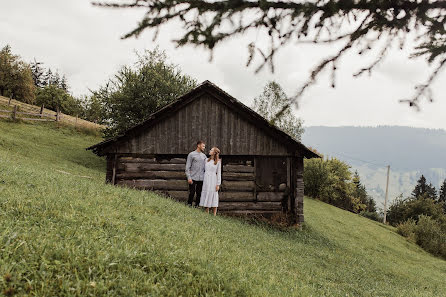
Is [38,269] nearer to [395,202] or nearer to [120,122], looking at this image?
[120,122]

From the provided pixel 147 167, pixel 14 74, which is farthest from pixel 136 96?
pixel 14 74

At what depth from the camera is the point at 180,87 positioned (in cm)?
3064

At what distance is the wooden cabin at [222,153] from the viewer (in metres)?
13.9

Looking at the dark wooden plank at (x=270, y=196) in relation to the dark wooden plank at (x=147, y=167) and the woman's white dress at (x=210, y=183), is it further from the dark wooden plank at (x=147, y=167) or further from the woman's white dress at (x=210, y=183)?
the dark wooden plank at (x=147, y=167)

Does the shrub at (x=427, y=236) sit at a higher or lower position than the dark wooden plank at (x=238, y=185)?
lower

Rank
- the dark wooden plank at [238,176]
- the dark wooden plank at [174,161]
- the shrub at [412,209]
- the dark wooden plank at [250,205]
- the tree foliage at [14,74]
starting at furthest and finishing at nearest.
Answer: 1. the tree foliage at [14,74]
2. the shrub at [412,209]
3. the dark wooden plank at [238,176]
4. the dark wooden plank at [250,205]
5. the dark wooden plank at [174,161]

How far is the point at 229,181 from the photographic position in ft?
47.8

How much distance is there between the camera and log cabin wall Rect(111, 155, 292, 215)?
14164mm

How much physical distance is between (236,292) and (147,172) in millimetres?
10822

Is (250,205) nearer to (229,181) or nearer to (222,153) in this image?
(229,181)

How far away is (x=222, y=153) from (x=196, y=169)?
2.81 m

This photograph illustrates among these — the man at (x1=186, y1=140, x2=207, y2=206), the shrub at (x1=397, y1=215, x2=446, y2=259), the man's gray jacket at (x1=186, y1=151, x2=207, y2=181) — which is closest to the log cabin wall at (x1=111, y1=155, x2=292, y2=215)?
the man at (x1=186, y1=140, x2=207, y2=206)

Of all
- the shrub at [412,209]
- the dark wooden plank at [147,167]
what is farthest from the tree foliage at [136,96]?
the shrub at [412,209]

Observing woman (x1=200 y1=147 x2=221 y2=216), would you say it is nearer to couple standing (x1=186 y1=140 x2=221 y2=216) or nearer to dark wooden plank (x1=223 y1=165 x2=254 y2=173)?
couple standing (x1=186 y1=140 x2=221 y2=216)
